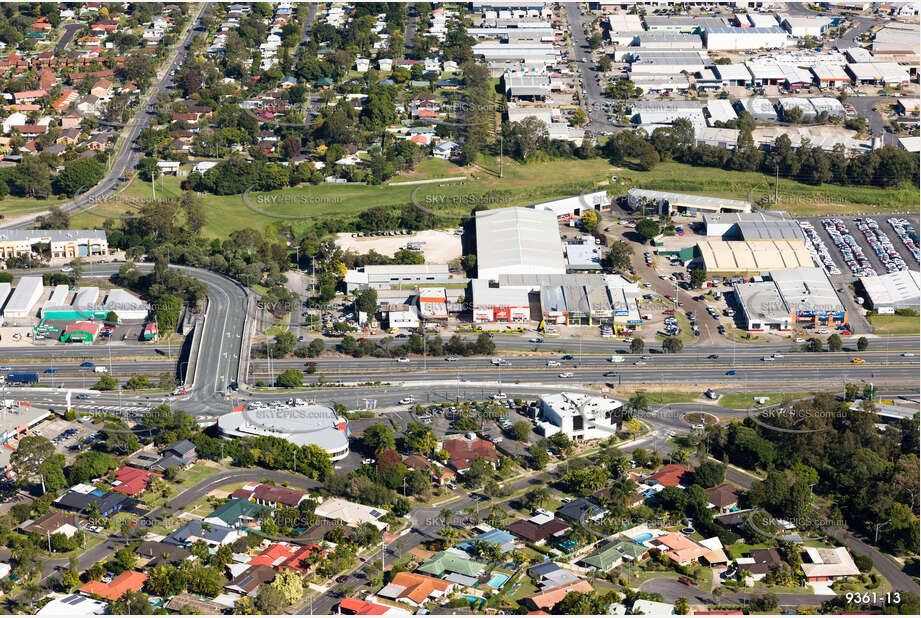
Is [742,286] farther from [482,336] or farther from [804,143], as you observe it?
[804,143]

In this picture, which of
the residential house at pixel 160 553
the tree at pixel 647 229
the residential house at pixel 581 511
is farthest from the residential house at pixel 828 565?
the tree at pixel 647 229

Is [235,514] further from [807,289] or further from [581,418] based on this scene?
[807,289]

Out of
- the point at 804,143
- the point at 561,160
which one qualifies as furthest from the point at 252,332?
the point at 804,143

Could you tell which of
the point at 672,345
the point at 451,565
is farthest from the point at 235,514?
the point at 672,345

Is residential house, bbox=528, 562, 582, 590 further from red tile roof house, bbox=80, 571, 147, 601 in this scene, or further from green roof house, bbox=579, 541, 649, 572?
red tile roof house, bbox=80, 571, 147, 601

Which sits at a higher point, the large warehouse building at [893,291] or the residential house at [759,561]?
the large warehouse building at [893,291]

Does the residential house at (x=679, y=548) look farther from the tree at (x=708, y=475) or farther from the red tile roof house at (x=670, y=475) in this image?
the red tile roof house at (x=670, y=475)
